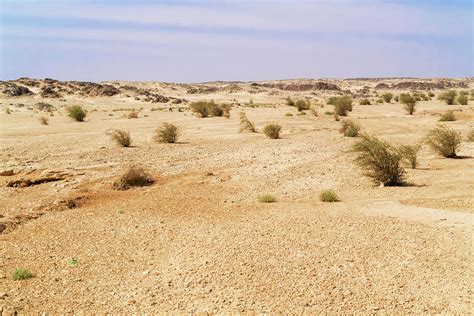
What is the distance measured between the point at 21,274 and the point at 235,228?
13.1ft

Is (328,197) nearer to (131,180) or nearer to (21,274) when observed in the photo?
(131,180)

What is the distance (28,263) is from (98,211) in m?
3.56

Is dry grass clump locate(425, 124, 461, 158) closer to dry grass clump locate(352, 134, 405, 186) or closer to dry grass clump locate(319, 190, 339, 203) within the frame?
dry grass clump locate(352, 134, 405, 186)

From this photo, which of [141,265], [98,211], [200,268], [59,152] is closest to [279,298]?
[200,268]

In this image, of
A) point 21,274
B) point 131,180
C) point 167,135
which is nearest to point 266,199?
point 131,180

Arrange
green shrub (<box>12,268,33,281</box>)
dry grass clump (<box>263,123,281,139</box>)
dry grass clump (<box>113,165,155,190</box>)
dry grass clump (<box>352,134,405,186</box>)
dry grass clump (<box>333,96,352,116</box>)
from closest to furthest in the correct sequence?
green shrub (<box>12,268,33,281</box>), dry grass clump (<box>352,134,405,186</box>), dry grass clump (<box>113,165,155,190</box>), dry grass clump (<box>263,123,281,139</box>), dry grass clump (<box>333,96,352,116</box>)

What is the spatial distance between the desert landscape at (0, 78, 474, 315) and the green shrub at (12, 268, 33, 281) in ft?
0.05

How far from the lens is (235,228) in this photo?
1025 cm

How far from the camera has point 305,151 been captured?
66.5ft

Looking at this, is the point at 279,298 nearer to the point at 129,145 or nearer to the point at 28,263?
the point at 28,263

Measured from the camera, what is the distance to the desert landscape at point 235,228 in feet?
23.4

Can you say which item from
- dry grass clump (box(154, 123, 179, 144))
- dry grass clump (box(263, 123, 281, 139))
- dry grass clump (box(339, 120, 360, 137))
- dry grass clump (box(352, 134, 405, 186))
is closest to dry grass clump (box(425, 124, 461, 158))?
dry grass clump (box(352, 134, 405, 186))

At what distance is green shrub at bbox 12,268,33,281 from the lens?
25.5 ft

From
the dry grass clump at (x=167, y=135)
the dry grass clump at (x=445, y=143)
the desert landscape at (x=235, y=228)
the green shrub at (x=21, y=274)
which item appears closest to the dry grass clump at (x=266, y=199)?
the desert landscape at (x=235, y=228)
